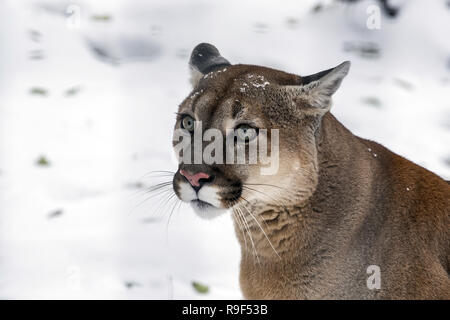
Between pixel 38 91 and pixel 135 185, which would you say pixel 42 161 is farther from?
pixel 38 91

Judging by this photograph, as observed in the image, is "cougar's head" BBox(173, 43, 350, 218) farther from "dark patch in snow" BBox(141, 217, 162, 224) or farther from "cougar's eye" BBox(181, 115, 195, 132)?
"dark patch in snow" BBox(141, 217, 162, 224)

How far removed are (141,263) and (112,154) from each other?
1.62m

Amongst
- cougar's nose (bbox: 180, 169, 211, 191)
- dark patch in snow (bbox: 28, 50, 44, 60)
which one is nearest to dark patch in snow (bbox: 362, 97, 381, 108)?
dark patch in snow (bbox: 28, 50, 44, 60)

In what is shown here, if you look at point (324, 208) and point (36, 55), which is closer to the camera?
point (324, 208)

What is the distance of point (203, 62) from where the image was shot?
12.3ft

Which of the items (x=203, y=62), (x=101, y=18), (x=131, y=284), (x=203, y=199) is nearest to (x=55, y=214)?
(x=131, y=284)

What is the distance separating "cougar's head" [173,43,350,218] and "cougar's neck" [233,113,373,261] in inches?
2.6

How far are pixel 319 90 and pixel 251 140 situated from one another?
0.43m

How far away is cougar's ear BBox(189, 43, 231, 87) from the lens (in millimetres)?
3674

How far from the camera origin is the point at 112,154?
602 centimetres

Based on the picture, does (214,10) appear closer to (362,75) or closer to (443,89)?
(362,75)

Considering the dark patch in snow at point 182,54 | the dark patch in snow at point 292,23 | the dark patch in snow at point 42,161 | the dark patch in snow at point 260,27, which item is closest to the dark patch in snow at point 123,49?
the dark patch in snow at point 182,54

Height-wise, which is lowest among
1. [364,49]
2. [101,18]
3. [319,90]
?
[319,90]

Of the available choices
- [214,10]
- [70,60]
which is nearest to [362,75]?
[214,10]
